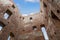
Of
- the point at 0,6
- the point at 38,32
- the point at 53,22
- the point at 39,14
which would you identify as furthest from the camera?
the point at 39,14

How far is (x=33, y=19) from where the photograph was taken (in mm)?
18875

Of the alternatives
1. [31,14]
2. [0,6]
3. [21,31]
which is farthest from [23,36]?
[0,6]

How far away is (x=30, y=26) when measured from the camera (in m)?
18.5

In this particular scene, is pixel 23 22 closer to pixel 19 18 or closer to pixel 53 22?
pixel 19 18

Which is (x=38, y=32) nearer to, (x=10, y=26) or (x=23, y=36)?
(x=23, y=36)

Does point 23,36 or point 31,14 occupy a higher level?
point 31,14

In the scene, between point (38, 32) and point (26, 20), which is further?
point (26, 20)

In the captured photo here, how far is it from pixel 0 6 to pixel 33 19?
199 inches

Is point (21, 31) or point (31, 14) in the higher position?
point (31, 14)

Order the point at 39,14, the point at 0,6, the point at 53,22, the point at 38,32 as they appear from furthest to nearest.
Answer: the point at 39,14 < the point at 38,32 < the point at 0,6 < the point at 53,22

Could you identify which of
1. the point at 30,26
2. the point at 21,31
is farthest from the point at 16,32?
the point at 30,26

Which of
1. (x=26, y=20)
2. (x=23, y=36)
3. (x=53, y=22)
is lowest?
(x=23, y=36)

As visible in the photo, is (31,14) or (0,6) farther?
(31,14)

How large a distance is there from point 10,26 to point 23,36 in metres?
2.48
